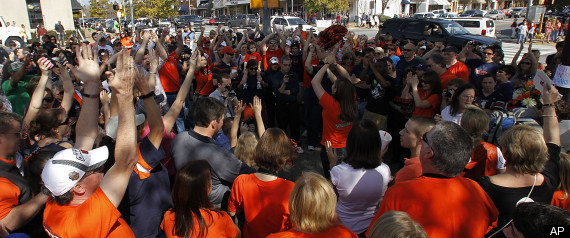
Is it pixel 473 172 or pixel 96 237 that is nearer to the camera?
pixel 96 237

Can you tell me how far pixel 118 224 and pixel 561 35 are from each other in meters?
30.1

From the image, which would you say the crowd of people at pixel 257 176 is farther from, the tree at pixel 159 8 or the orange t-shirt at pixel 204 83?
the tree at pixel 159 8

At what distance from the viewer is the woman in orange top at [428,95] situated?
4.71 meters

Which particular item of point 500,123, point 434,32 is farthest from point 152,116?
point 434,32

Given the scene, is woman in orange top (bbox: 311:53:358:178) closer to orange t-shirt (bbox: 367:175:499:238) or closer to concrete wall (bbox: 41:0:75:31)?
orange t-shirt (bbox: 367:175:499:238)

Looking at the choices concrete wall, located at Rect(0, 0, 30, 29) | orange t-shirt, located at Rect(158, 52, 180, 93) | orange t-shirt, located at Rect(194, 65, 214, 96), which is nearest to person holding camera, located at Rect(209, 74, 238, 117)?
orange t-shirt, located at Rect(194, 65, 214, 96)

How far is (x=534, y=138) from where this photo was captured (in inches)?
91.2

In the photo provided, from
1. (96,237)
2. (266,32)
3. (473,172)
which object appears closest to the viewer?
(96,237)

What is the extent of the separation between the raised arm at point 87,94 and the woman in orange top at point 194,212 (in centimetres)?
113

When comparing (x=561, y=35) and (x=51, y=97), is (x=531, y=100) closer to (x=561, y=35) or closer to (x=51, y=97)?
(x=51, y=97)

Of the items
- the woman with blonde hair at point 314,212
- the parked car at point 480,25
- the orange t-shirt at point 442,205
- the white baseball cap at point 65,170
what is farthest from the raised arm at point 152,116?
the parked car at point 480,25

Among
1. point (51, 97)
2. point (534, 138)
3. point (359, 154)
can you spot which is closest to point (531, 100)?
point (534, 138)

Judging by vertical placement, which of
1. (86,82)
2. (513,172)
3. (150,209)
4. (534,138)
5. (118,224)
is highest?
(86,82)

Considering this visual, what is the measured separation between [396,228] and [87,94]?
2512 millimetres
